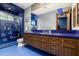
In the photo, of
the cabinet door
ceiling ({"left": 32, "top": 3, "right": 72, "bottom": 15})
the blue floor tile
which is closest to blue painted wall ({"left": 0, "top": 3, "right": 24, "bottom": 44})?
the blue floor tile

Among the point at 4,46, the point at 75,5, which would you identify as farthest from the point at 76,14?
the point at 4,46

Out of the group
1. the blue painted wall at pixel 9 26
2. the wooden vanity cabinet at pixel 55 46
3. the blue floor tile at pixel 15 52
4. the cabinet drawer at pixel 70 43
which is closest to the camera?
the cabinet drawer at pixel 70 43

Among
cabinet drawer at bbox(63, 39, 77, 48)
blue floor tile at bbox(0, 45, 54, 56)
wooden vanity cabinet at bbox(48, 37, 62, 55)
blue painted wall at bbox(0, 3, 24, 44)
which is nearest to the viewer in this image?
cabinet drawer at bbox(63, 39, 77, 48)

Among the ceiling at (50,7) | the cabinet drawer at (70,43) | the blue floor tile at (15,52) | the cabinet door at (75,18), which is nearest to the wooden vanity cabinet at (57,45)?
the cabinet drawer at (70,43)

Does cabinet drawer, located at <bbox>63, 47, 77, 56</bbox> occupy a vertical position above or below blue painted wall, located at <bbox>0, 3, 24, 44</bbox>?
below

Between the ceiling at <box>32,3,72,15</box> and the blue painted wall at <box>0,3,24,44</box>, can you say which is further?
the blue painted wall at <box>0,3,24,44</box>

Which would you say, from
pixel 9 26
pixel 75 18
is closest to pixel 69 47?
pixel 75 18

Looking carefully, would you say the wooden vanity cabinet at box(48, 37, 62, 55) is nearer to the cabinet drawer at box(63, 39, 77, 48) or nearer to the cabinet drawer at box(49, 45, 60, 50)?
the cabinet drawer at box(49, 45, 60, 50)

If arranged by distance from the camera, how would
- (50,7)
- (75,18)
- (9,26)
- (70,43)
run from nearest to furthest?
(70,43) < (75,18) < (50,7) < (9,26)

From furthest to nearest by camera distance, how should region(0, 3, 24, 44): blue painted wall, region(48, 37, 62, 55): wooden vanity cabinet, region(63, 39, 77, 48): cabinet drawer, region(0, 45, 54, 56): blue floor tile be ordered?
region(0, 3, 24, 44): blue painted wall < region(0, 45, 54, 56): blue floor tile < region(48, 37, 62, 55): wooden vanity cabinet < region(63, 39, 77, 48): cabinet drawer

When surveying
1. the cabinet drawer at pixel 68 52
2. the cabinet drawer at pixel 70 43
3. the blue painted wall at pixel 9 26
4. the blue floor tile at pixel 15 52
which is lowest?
the blue floor tile at pixel 15 52

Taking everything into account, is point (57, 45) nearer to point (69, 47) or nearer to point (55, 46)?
point (55, 46)

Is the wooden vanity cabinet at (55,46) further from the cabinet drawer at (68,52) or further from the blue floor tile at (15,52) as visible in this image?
the blue floor tile at (15,52)

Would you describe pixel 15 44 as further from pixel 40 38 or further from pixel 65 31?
pixel 65 31
